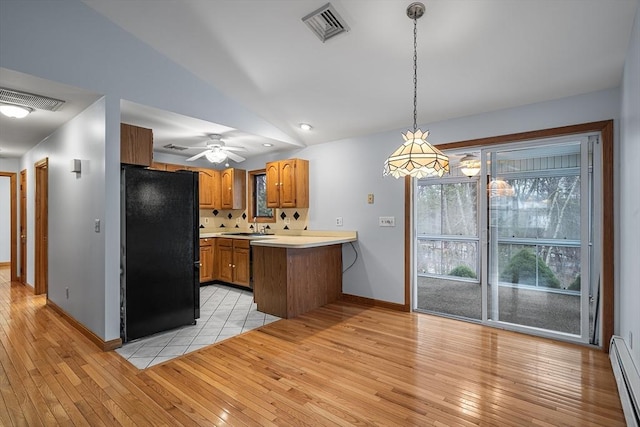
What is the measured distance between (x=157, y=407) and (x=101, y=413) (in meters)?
0.32

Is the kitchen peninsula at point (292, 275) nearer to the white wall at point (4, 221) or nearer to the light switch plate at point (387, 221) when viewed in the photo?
the light switch plate at point (387, 221)

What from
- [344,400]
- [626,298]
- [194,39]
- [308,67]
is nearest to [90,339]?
[344,400]

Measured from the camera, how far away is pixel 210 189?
607cm

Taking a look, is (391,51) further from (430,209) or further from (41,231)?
(41,231)

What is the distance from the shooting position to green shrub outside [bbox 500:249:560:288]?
3.32 metres

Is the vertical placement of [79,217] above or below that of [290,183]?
below

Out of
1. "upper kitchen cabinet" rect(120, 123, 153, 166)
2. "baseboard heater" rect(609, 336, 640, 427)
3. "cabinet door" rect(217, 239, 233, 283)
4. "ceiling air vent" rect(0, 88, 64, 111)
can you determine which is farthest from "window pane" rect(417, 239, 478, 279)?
"ceiling air vent" rect(0, 88, 64, 111)

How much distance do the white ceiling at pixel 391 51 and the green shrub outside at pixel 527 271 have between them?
161 centimetres

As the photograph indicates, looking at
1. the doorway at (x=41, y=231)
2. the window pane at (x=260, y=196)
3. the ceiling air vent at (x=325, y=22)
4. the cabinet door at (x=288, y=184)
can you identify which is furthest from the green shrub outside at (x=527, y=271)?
the doorway at (x=41, y=231)

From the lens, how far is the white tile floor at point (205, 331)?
2.85 metres

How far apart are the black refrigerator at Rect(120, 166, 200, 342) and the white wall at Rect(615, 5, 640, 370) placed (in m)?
3.75

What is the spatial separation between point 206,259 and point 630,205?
538 cm

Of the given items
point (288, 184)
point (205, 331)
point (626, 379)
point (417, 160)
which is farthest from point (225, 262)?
point (626, 379)

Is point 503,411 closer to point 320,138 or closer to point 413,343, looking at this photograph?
point 413,343
